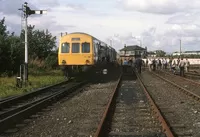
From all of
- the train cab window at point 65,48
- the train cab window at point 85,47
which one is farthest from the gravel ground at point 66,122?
the train cab window at point 65,48

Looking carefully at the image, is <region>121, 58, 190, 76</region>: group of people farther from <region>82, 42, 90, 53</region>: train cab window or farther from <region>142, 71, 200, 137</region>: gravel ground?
<region>142, 71, 200, 137</region>: gravel ground

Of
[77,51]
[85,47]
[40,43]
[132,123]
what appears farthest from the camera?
[40,43]

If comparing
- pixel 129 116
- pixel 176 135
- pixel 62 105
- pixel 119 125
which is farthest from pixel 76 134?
pixel 62 105

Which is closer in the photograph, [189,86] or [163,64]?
[189,86]

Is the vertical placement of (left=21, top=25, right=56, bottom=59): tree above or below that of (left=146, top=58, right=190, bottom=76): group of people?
above

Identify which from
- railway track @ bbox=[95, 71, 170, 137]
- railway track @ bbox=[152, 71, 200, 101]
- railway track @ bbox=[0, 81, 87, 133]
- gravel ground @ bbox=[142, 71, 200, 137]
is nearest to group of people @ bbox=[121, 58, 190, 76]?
railway track @ bbox=[152, 71, 200, 101]

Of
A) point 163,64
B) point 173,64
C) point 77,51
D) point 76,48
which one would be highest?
point 76,48

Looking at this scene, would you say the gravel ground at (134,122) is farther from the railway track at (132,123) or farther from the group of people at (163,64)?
the group of people at (163,64)

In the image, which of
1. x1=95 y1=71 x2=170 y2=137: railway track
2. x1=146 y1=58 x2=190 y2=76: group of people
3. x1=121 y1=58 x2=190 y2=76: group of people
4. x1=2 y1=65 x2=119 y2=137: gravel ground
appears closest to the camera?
x1=95 y1=71 x2=170 y2=137: railway track

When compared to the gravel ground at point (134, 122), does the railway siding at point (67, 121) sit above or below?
below

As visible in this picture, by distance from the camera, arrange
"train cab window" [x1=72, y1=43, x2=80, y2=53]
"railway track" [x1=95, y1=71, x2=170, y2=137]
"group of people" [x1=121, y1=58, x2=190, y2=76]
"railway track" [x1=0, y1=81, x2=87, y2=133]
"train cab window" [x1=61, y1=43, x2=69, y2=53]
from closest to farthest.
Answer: "railway track" [x1=95, y1=71, x2=170, y2=137] < "railway track" [x1=0, y1=81, x2=87, y2=133] < "train cab window" [x1=72, y1=43, x2=80, y2=53] < "train cab window" [x1=61, y1=43, x2=69, y2=53] < "group of people" [x1=121, y1=58, x2=190, y2=76]

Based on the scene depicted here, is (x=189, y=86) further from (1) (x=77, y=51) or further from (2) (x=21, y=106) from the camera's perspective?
(2) (x=21, y=106)

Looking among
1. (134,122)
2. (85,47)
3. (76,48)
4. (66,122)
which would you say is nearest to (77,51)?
(76,48)

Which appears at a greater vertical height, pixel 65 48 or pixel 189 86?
pixel 65 48
